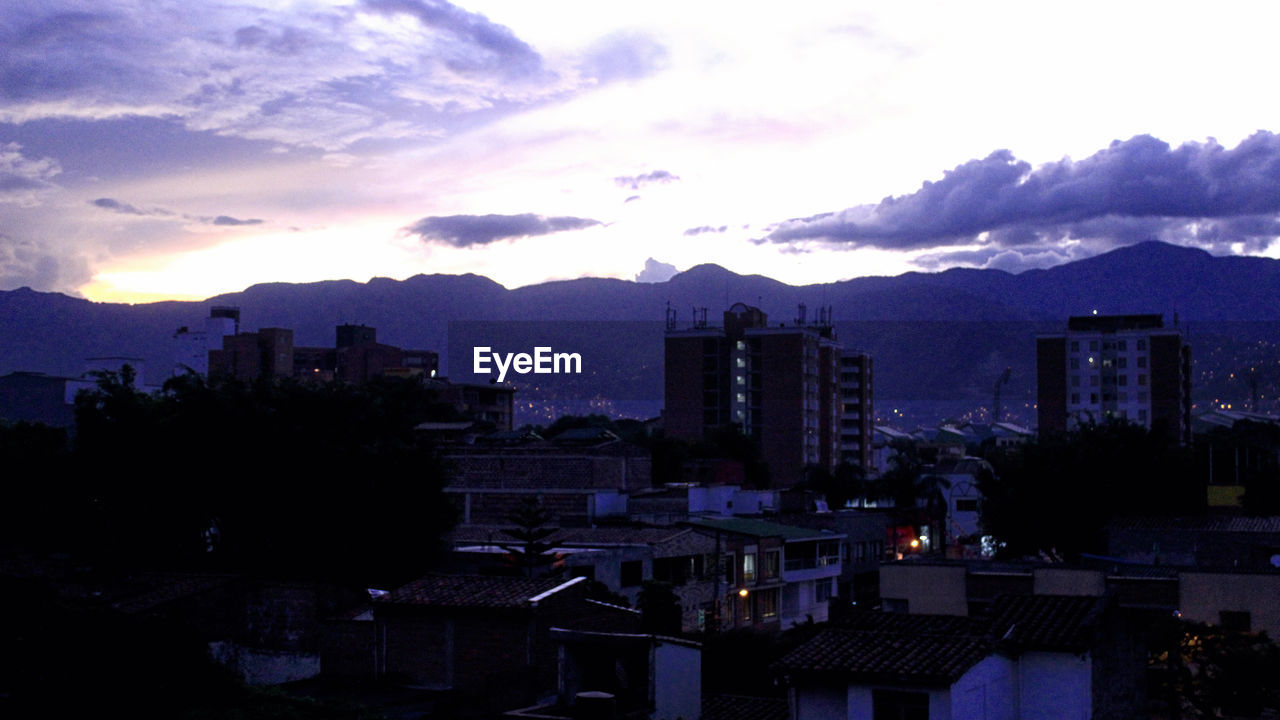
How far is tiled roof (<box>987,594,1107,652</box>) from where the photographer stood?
14695 mm

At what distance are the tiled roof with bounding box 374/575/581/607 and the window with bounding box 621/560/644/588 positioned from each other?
14311 mm

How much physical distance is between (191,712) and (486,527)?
1101 inches

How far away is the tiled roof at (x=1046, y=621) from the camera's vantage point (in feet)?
48.2

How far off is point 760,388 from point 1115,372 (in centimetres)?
2995

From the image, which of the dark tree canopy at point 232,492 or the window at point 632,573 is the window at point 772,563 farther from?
the dark tree canopy at point 232,492

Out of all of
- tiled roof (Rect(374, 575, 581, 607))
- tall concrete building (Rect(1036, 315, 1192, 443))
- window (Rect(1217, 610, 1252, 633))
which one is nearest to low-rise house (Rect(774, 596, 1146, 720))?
tiled roof (Rect(374, 575, 581, 607))

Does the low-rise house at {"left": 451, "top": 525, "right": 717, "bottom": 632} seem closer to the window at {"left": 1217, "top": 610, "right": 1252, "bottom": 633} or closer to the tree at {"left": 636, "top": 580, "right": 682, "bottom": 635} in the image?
the tree at {"left": 636, "top": 580, "right": 682, "bottom": 635}

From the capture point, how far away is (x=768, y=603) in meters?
42.5

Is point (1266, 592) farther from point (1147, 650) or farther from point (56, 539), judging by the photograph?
point (56, 539)

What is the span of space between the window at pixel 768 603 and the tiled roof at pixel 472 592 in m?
23.4


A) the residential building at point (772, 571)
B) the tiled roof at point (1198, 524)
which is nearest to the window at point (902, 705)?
the tiled roof at point (1198, 524)

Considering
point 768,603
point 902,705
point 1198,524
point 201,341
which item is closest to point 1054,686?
point 902,705

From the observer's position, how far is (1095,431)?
165ft

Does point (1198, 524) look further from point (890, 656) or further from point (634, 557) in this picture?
point (890, 656)
